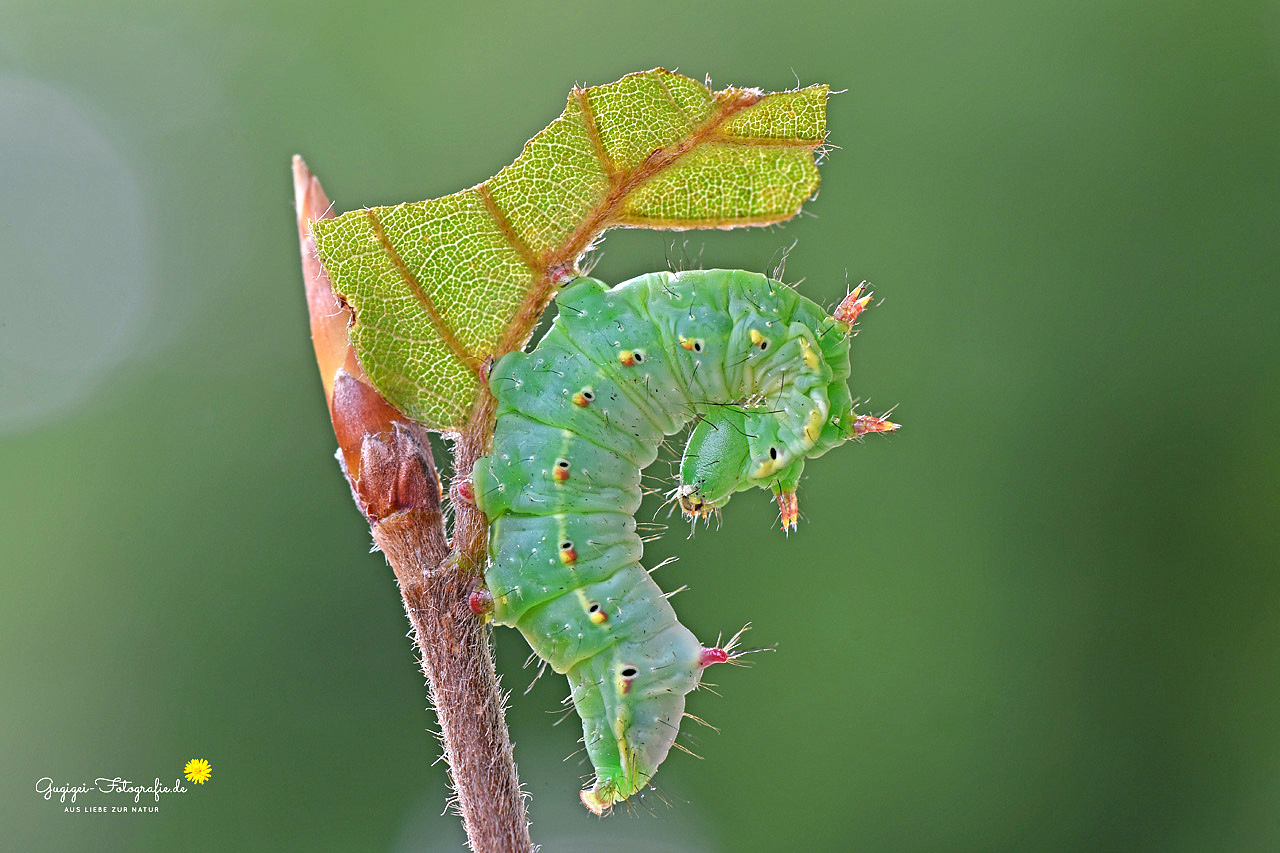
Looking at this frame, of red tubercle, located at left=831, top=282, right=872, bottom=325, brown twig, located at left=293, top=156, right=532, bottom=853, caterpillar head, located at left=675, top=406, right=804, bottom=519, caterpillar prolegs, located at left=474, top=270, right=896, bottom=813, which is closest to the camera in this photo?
brown twig, located at left=293, top=156, right=532, bottom=853

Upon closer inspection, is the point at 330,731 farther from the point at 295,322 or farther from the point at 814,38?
the point at 814,38

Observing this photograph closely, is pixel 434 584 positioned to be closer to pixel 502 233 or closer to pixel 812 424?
pixel 502 233

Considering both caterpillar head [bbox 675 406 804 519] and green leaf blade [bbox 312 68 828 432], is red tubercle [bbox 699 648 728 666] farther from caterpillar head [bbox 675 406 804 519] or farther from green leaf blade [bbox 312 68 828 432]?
green leaf blade [bbox 312 68 828 432]

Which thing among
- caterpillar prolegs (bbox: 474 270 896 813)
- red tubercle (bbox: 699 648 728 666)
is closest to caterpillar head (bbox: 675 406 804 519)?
caterpillar prolegs (bbox: 474 270 896 813)

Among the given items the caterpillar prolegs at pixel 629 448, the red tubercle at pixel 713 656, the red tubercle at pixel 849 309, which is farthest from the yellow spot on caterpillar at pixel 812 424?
the red tubercle at pixel 713 656

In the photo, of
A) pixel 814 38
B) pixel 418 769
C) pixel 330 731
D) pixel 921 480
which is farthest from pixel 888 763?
pixel 814 38

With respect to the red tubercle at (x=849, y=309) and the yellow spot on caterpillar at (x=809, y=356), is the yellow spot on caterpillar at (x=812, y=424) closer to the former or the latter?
the yellow spot on caterpillar at (x=809, y=356)
